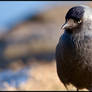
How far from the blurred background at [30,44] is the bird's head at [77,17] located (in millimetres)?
2452

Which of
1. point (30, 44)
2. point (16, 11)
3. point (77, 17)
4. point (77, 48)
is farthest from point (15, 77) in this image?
point (16, 11)

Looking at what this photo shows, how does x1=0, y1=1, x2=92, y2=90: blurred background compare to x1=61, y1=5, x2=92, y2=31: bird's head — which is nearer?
x1=61, y1=5, x2=92, y2=31: bird's head

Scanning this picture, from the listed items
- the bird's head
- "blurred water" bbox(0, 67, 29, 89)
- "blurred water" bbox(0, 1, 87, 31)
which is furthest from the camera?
"blurred water" bbox(0, 1, 87, 31)

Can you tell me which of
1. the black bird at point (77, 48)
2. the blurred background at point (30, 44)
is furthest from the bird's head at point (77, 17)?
the blurred background at point (30, 44)

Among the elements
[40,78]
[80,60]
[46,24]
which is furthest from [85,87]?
[46,24]

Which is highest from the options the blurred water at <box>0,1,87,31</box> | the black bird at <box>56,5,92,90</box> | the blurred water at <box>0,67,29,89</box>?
the black bird at <box>56,5,92,90</box>

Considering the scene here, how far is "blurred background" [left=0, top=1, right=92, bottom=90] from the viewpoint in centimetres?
1207

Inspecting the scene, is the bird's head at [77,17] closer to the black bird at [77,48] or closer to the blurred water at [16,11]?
the black bird at [77,48]

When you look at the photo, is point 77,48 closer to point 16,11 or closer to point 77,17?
point 77,17

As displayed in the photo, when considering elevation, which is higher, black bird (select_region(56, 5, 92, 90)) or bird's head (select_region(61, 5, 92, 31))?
bird's head (select_region(61, 5, 92, 31))

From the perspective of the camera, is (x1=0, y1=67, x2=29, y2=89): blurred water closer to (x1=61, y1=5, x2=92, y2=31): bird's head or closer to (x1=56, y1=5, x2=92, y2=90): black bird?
(x1=56, y1=5, x2=92, y2=90): black bird

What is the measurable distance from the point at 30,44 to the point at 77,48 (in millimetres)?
10188

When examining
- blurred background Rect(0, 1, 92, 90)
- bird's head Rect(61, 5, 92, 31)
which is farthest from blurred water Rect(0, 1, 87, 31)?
bird's head Rect(61, 5, 92, 31)

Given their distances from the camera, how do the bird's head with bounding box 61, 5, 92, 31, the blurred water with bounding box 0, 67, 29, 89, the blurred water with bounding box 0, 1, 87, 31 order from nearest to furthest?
the bird's head with bounding box 61, 5, 92, 31
the blurred water with bounding box 0, 67, 29, 89
the blurred water with bounding box 0, 1, 87, 31
